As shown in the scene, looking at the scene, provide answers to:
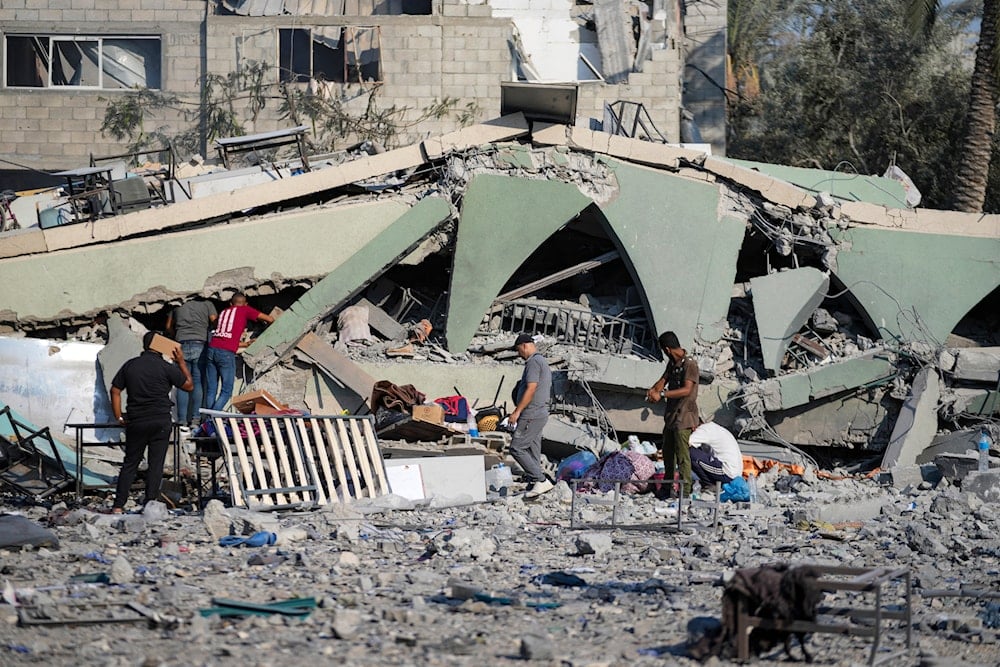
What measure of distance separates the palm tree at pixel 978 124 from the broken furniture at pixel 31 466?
13.6 m

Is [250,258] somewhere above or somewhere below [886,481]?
above

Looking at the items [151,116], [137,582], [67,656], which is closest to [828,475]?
[137,582]

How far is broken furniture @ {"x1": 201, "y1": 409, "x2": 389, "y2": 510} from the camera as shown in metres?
10.2

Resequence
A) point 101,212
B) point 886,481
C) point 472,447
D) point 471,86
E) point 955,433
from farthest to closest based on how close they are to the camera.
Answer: point 471,86 < point 101,212 < point 955,433 < point 886,481 < point 472,447

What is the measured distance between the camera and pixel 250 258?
14688 millimetres

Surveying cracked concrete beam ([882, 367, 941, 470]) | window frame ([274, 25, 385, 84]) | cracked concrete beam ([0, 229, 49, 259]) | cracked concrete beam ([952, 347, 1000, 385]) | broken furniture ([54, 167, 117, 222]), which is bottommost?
cracked concrete beam ([882, 367, 941, 470])

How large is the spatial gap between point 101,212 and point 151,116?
8676 mm

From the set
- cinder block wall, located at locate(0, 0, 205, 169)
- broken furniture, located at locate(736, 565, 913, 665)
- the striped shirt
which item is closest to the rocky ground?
broken furniture, located at locate(736, 565, 913, 665)

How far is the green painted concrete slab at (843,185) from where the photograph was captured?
15906mm

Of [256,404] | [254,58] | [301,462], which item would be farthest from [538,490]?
[254,58]

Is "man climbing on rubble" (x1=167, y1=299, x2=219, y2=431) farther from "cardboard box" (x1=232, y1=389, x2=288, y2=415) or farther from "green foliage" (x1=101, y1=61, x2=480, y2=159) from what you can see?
"green foliage" (x1=101, y1=61, x2=480, y2=159)

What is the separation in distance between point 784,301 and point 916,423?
6.57 feet

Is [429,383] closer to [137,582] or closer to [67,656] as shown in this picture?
[137,582]

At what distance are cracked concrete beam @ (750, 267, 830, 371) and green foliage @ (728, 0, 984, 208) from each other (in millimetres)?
7962
